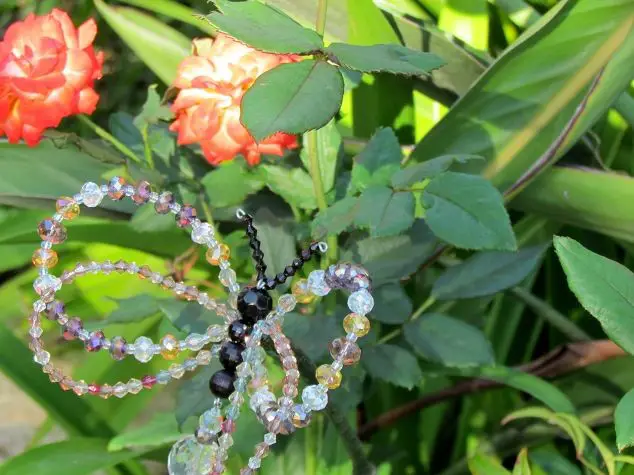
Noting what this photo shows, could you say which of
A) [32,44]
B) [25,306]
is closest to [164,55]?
[32,44]

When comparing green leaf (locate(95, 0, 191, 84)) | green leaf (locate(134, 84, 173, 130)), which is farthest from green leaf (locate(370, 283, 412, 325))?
green leaf (locate(95, 0, 191, 84))

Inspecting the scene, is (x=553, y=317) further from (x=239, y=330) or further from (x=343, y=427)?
(x=239, y=330)

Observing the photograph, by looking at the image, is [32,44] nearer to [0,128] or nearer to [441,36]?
[0,128]

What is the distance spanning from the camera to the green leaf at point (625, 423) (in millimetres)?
298

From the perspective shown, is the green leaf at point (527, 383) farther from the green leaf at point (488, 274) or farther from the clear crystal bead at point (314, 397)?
the clear crystal bead at point (314, 397)

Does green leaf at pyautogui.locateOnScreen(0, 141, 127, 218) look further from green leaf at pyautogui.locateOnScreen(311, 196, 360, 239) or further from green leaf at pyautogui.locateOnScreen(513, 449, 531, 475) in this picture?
green leaf at pyautogui.locateOnScreen(513, 449, 531, 475)

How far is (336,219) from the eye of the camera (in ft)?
1.40

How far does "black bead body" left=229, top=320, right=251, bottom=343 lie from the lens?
30cm

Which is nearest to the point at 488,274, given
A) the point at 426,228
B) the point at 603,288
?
the point at 426,228

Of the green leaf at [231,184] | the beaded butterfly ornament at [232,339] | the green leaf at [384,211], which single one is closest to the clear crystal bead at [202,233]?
the beaded butterfly ornament at [232,339]

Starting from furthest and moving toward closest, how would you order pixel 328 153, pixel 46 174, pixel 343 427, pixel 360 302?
pixel 46 174 → pixel 328 153 → pixel 343 427 → pixel 360 302

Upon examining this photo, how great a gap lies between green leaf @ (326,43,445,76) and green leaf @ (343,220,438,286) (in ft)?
0.52

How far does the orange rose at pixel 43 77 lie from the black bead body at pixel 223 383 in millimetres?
264

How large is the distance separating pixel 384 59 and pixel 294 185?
17 cm
